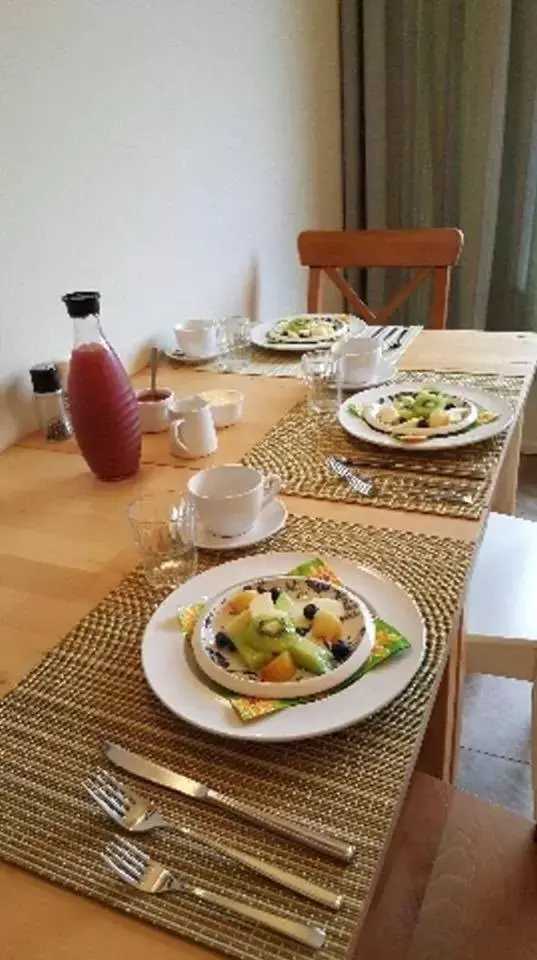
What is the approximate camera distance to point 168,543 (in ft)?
3.01

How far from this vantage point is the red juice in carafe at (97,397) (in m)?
1.08

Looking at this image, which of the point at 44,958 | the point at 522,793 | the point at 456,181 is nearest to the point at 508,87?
the point at 456,181

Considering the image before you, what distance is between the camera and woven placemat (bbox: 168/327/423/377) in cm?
155

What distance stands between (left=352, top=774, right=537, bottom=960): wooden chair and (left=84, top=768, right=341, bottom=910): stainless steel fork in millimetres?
301

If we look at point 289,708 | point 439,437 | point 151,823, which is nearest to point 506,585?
point 439,437

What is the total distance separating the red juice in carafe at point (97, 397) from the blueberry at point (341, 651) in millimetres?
505

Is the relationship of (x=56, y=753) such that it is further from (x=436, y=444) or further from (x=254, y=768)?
(x=436, y=444)

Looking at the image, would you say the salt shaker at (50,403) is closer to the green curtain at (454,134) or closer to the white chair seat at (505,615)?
the white chair seat at (505,615)

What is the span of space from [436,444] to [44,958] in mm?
811

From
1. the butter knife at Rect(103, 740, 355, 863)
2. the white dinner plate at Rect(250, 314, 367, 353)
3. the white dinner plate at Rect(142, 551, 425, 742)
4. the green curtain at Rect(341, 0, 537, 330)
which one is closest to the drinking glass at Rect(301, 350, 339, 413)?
the white dinner plate at Rect(250, 314, 367, 353)

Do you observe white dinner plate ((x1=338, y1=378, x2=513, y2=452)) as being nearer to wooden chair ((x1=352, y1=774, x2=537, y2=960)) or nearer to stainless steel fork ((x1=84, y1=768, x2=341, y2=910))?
wooden chair ((x1=352, y1=774, x2=537, y2=960))

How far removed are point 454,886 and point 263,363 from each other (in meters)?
1.00

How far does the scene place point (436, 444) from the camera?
114 cm

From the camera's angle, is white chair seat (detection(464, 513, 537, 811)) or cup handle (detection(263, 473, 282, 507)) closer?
cup handle (detection(263, 473, 282, 507))
